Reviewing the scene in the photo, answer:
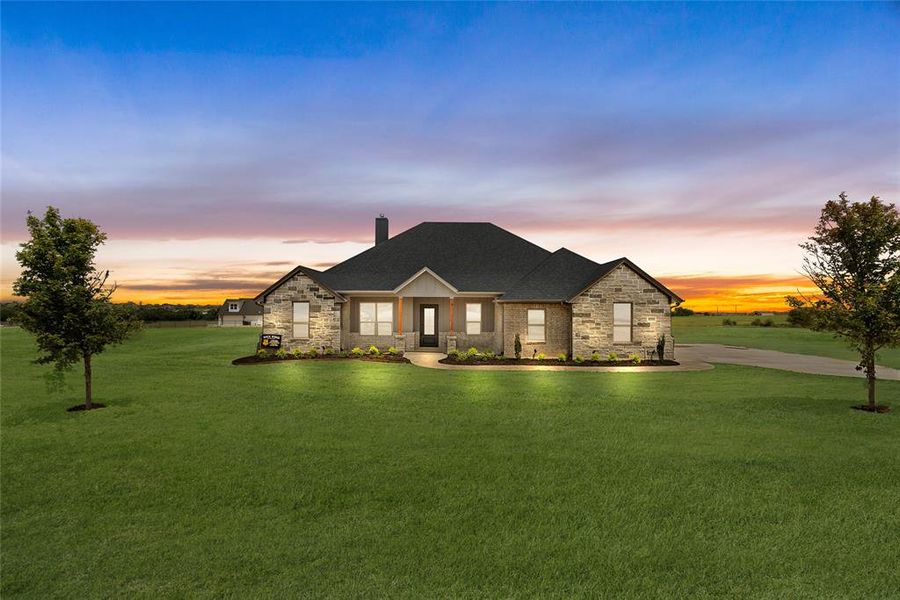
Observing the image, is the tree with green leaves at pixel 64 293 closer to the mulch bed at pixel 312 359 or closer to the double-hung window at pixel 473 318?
the mulch bed at pixel 312 359

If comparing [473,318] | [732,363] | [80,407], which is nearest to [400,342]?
[473,318]

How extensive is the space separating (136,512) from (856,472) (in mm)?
10518

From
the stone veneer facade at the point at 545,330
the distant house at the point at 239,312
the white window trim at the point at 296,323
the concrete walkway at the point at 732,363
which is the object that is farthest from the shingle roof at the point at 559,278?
the distant house at the point at 239,312

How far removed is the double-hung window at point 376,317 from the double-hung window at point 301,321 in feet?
9.66

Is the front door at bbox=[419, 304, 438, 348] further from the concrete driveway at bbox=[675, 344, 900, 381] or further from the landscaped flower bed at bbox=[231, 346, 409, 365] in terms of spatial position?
the concrete driveway at bbox=[675, 344, 900, 381]

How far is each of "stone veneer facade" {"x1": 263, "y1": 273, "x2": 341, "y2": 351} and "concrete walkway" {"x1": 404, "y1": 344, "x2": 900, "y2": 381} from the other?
428cm

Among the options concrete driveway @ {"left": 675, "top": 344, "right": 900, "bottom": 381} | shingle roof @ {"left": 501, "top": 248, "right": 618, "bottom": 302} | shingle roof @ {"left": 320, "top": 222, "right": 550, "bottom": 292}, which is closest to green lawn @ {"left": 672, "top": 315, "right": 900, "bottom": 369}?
concrete driveway @ {"left": 675, "top": 344, "right": 900, "bottom": 381}

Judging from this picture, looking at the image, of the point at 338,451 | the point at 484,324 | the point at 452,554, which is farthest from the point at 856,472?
the point at 484,324

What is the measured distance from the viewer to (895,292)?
47.4ft

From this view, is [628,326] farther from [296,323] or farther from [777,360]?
[296,323]

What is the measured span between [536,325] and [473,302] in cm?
396

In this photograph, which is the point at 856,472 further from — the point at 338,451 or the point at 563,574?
the point at 338,451

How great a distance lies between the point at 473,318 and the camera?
3048cm

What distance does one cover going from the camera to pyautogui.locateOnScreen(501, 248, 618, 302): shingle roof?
91.0 ft
